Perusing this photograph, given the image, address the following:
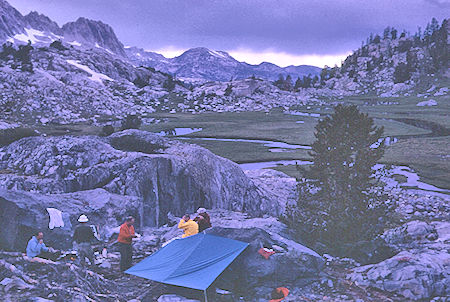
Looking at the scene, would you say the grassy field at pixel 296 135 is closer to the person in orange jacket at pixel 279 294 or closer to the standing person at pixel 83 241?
the person in orange jacket at pixel 279 294

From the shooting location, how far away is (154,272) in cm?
1282

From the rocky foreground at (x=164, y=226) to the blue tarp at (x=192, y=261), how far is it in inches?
18.4

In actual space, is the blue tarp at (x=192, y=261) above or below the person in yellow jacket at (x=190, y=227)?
below

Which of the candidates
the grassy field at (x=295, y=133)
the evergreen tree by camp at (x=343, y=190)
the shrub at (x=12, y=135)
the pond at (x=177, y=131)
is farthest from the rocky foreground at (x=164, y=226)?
the pond at (x=177, y=131)

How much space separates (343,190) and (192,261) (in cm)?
987

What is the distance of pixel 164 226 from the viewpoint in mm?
20922

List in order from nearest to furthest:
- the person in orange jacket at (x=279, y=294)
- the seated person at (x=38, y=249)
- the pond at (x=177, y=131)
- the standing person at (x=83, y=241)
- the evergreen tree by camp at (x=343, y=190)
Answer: the person in orange jacket at (x=279, y=294), the seated person at (x=38, y=249), the standing person at (x=83, y=241), the evergreen tree by camp at (x=343, y=190), the pond at (x=177, y=131)

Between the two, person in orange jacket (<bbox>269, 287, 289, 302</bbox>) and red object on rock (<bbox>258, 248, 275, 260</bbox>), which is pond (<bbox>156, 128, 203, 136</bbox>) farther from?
person in orange jacket (<bbox>269, 287, 289, 302</bbox>)

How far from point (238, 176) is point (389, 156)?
31.6m

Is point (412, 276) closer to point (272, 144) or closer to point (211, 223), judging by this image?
point (211, 223)

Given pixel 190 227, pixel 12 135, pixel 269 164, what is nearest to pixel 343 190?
pixel 190 227

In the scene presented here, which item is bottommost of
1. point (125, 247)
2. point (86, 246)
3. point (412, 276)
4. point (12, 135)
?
point (412, 276)

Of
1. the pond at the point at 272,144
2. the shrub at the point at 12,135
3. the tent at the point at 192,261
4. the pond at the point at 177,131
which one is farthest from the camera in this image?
the pond at the point at 177,131

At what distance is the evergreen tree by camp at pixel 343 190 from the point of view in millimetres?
17156
